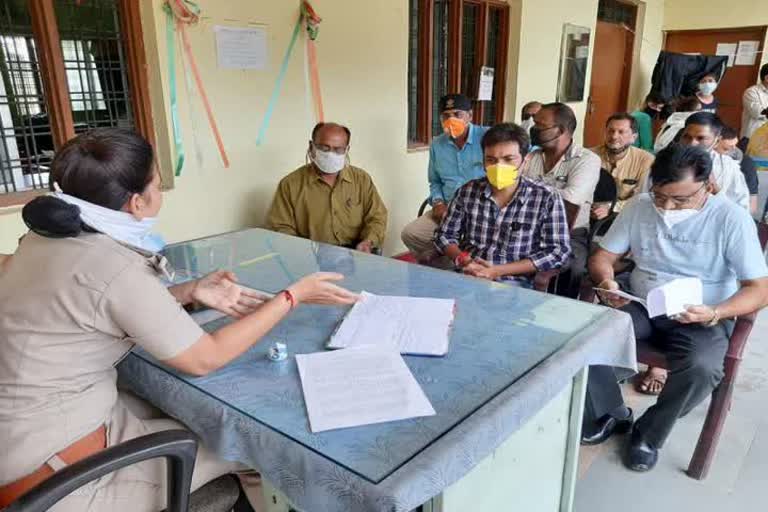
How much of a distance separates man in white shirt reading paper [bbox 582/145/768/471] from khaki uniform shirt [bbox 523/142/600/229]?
0.55 m

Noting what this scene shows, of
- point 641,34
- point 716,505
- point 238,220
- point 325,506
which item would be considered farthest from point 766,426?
point 641,34

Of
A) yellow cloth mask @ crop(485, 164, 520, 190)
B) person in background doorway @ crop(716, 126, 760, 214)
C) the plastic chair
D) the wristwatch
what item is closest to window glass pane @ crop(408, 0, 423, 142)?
person in background doorway @ crop(716, 126, 760, 214)

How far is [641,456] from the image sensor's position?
1898 mm

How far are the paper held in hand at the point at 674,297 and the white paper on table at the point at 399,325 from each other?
2.17 ft

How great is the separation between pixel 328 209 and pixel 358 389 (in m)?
1.88

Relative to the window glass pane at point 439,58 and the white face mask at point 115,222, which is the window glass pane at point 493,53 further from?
the white face mask at point 115,222

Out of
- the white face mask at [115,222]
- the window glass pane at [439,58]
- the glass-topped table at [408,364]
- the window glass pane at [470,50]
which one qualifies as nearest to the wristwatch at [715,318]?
the glass-topped table at [408,364]

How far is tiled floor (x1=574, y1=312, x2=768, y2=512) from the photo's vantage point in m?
1.75

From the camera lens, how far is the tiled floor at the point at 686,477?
1752 mm

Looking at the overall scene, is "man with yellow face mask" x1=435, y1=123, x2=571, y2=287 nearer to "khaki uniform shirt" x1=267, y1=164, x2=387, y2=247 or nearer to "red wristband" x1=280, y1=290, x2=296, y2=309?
"khaki uniform shirt" x1=267, y1=164, x2=387, y2=247

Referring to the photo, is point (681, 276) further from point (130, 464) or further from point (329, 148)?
point (130, 464)

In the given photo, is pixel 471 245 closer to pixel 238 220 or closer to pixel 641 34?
pixel 238 220

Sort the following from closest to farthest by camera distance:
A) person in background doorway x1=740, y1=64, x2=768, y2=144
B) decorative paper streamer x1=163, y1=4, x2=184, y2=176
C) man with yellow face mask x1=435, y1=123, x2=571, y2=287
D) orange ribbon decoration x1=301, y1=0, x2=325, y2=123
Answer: man with yellow face mask x1=435, y1=123, x2=571, y2=287
decorative paper streamer x1=163, y1=4, x2=184, y2=176
orange ribbon decoration x1=301, y1=0, x2=325, y2=123
person in background doorway x1=740, y1=64, x2=768, y2=144

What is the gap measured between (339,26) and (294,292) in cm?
255
